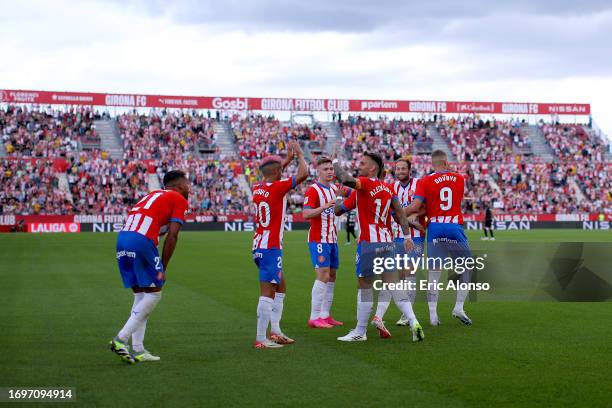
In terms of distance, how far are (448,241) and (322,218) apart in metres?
2.05

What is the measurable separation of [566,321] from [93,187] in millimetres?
48245

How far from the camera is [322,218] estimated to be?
1254 centimetres

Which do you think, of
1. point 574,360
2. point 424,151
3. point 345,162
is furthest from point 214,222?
point 574,360

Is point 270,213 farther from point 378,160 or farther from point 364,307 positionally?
point 364,307

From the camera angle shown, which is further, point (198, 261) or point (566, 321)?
point (198, 261)

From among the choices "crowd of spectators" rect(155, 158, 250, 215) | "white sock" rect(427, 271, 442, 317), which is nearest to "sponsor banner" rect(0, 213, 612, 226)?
"crowd of spectators" rect(155, 158, 250, 215)

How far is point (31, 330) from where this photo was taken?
457 inches

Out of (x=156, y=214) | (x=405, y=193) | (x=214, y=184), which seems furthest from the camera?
(x=214, y=184)

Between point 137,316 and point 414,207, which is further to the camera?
point 414,207

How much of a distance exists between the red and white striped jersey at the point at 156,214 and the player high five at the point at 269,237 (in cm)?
126

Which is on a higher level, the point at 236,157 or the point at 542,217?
the point at 236,157

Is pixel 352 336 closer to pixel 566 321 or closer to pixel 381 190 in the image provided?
pixel 381 190

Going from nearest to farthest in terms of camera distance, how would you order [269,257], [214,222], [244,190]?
[269,257], [214,222], [244,190]

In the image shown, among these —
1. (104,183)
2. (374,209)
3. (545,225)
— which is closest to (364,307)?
(374,209)
